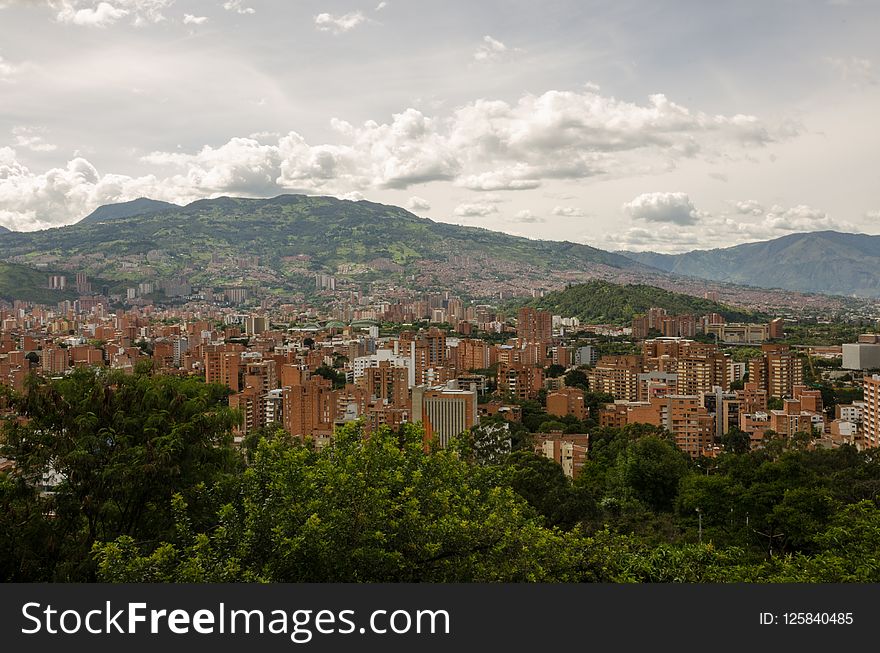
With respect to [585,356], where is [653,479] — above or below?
below

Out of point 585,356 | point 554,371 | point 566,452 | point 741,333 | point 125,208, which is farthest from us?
point 125,208

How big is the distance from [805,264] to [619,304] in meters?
74.7

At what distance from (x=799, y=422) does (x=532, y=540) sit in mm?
16028

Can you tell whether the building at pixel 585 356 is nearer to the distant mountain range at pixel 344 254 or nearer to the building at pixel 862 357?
the building at pixel 862 357

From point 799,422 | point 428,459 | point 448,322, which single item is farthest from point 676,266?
point 428,459

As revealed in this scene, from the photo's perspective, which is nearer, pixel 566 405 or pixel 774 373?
pixel 566 405

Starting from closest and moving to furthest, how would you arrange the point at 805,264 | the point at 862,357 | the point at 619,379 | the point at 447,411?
the point at 447,411 → the point at 619,379 → the point at 862,357 → the point at 805,264

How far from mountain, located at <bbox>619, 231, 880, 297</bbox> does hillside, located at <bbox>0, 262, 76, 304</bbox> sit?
8836 centimetres

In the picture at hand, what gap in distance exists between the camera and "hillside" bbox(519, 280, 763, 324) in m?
46.3

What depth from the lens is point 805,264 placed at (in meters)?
107

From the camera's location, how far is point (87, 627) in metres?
2.43

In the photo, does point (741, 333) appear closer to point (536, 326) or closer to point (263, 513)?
point (536, 326)

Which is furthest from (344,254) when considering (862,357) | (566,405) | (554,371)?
(566,405)

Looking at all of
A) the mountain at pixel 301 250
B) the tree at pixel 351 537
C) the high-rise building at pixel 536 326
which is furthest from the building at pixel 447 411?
the mountain at pixel 301 250
